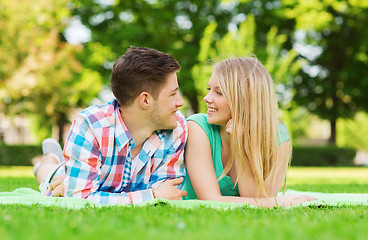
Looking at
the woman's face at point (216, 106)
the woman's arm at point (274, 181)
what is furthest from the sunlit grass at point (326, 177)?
the woman's face at point (216, 106)

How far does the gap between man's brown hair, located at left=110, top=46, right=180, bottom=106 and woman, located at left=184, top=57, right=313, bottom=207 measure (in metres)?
0.51

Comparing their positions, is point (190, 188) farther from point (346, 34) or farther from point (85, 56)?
point (346, 34)

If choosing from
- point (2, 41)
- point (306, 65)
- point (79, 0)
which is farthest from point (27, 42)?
point (306, 65)

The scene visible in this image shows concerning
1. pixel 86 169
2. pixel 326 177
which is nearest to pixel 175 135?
pixel 86 169

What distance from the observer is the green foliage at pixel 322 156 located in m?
22.0

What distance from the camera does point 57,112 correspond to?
2547cm

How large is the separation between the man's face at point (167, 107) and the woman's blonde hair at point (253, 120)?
47cm

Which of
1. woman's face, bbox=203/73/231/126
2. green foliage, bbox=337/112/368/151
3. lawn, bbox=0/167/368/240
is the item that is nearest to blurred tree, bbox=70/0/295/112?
woman's face, bbox=203/73/231/126

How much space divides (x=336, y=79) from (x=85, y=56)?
13.2 metres

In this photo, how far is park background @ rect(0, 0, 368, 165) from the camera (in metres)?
20.0

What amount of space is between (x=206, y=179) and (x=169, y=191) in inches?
14.5

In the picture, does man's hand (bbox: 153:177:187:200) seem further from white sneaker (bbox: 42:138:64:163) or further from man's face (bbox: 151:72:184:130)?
white sneaker (bbox: 42:138:64:163)

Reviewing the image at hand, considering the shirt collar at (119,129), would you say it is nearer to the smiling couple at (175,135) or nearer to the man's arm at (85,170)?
the smiling couple at (175,135)

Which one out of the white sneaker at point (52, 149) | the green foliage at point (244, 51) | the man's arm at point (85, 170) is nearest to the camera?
the man's arm at point (85, 170)
